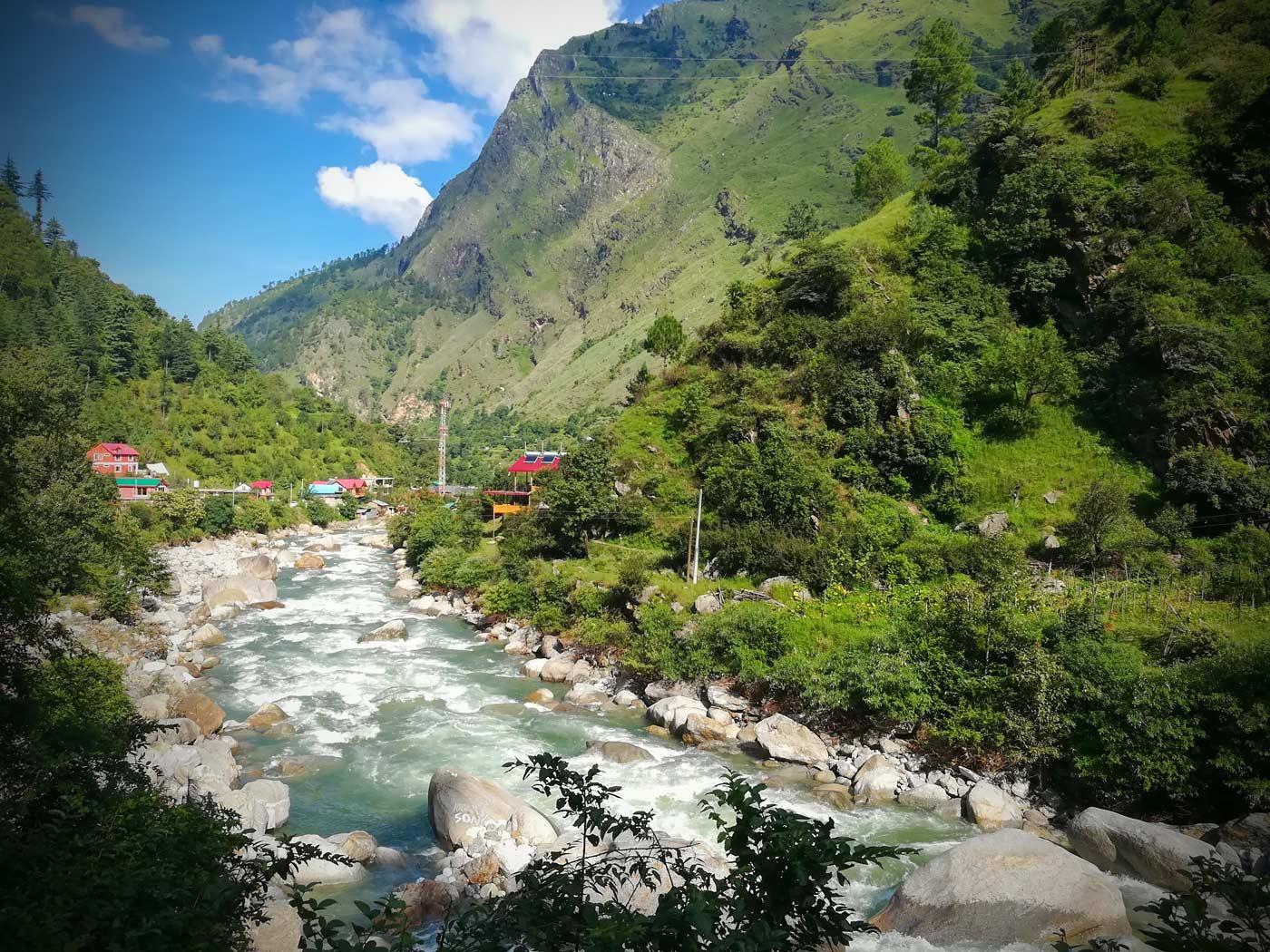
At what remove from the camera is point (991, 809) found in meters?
16.2

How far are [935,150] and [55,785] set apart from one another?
202 ft

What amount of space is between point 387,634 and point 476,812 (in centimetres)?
1838

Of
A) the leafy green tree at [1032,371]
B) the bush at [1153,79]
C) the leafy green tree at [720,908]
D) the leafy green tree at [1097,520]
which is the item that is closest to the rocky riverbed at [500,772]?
the leafy green tree at [720,908]

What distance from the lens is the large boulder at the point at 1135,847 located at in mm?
12695

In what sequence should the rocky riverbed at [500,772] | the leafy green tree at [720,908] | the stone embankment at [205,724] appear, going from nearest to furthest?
the leafy green tree at [720,908]
the rocky riverbed at [500,772]
the stone embankment at [205,724]

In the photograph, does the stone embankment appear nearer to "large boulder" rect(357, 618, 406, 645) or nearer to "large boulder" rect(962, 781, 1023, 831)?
"large boulder" rect(357, 618, 406, 645)

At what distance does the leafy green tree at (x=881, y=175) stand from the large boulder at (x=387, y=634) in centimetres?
5190

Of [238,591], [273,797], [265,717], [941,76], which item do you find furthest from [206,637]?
[941,76]

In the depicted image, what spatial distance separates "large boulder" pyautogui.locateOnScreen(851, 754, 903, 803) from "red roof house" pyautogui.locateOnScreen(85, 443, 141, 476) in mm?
70708

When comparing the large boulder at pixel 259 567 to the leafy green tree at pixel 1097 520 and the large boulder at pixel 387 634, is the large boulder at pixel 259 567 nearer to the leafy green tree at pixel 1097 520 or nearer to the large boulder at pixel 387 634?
the large boulder at pixel 387 634

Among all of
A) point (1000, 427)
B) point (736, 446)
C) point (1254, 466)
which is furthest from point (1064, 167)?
point (736, 446)

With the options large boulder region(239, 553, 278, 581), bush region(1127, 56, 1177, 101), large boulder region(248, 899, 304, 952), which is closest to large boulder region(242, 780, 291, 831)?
large boulder region(248, 899, 304, 952)

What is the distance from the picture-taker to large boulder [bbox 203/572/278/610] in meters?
35.6

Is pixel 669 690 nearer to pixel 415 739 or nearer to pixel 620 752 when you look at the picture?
pixel 620 752
